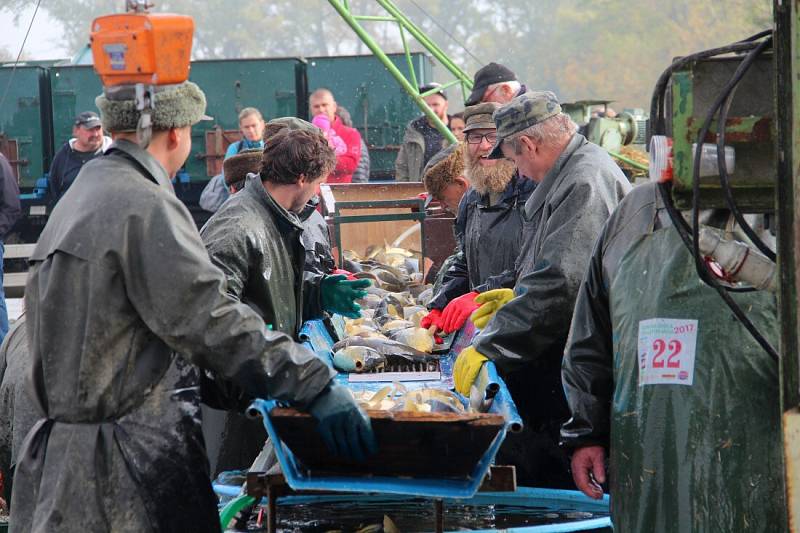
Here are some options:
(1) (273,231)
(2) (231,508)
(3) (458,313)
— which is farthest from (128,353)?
(3) (458,313)

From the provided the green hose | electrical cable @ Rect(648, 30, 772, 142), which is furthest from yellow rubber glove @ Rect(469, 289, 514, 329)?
electrical cable @ Rect(648, 30, 772, 142)

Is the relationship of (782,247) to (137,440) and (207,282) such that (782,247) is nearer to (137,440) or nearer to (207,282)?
(207,282)

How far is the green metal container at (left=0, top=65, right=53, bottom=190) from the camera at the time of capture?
15297 mm

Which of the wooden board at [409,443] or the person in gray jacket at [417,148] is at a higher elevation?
the person in gray jacket at [417,148]

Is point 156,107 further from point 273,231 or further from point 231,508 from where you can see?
point 273,231

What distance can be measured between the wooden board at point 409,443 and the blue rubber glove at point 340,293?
2.56 m

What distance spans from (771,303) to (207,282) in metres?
1.59

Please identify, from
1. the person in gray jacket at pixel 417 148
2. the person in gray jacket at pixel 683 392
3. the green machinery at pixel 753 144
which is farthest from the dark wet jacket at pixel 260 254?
the person in gray jacket at pixel 417 148

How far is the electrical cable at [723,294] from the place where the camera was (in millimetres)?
2830

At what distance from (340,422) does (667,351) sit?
975 millimetres

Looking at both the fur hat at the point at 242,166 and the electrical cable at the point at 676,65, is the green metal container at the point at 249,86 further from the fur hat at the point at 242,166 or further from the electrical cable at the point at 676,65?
the electrical cable at the point at 676,65

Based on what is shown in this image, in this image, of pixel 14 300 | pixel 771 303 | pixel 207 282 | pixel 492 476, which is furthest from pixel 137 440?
pixel 14 300

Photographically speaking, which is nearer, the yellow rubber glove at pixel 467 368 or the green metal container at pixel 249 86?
the yellow rubber glove at pixel 467 368

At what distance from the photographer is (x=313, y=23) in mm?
59188
